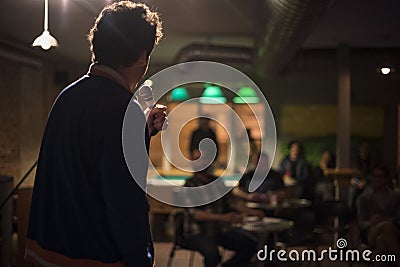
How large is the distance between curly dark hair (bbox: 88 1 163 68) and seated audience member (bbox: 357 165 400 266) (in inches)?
109

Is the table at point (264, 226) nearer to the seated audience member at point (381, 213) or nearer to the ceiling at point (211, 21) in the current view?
the seated audience member at point (381, 213)

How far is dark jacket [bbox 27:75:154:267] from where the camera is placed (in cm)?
135

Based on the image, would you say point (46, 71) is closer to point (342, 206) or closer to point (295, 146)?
point (295, 146)

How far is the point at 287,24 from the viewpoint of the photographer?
11.1ft

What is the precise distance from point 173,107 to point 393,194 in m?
4.45

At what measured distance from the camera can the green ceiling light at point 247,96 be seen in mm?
7340

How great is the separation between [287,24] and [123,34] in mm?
2082

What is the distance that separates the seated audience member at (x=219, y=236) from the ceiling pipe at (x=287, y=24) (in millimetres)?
1177

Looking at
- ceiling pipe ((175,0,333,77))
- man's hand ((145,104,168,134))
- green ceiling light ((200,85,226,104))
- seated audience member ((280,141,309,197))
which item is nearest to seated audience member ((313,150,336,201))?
seated audience member ((280,141,309,197))

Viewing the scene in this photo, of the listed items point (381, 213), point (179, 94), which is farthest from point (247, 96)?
point (381, 213)

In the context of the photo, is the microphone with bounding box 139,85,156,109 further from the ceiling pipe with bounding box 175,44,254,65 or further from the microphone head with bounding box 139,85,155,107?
the ceiling pipe with bounding box 175,44,254,65

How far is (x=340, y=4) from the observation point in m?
4.32

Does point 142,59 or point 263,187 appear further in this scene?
point 263,187

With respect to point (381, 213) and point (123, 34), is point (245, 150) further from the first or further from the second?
point (123, 34)
